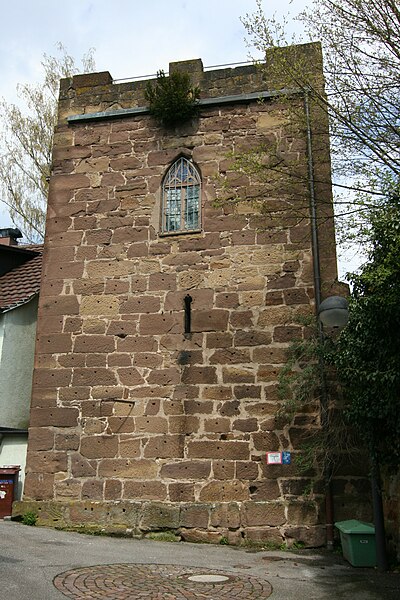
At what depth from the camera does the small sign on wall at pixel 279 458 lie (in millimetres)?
8812

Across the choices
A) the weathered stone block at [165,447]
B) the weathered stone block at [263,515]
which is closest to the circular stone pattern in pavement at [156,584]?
the weathered stone block at [263,515]

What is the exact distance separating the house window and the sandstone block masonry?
128 mm

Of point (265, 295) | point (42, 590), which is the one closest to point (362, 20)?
point (265, 295)

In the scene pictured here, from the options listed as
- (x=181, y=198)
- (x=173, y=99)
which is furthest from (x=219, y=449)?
(x=173, y=99)

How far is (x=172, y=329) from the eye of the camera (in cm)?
970

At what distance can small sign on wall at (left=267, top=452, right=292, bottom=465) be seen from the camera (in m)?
8.81

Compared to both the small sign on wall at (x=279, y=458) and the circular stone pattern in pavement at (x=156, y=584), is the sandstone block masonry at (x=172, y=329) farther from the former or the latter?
the circular stone pattern in pavement at (x=156, y=584)

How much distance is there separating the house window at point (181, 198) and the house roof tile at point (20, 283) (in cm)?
346

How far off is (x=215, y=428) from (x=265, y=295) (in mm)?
2098

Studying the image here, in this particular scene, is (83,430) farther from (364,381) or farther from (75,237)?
(364,381)

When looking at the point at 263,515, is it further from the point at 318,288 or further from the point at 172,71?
the point at 172,71

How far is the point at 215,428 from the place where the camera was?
30.0ft

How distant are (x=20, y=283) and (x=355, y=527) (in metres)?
8.36

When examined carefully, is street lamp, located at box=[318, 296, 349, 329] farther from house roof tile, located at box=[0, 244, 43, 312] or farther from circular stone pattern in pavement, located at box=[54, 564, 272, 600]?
house roof tile, located at box=[0, 244, 43, 312]
